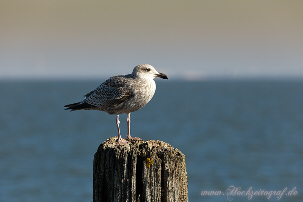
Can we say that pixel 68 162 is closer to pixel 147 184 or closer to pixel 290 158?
pixel 290 158

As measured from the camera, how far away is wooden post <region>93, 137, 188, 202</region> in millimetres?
5035

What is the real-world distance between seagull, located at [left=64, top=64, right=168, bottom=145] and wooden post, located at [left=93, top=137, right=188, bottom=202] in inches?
96.8

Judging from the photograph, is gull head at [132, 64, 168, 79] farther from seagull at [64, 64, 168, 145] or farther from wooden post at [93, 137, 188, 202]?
wooden post at [93, 137, 188, 202]

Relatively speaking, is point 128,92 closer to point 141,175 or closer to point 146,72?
point 146,72

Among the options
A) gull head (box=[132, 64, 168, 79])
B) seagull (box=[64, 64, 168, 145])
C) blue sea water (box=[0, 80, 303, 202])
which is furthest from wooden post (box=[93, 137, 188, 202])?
blue sea water (box=[0, 80, 303, 202])

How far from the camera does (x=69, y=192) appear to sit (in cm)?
3581

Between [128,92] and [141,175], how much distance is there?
312cm

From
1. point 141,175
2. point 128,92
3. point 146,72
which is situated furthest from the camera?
point 146,72

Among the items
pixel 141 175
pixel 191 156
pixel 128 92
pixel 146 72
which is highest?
pixel 146 72

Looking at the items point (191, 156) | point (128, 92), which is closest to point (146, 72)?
point (128, 92)

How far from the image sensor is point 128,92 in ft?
26.0

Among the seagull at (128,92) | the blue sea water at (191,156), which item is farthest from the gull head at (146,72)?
the blue sea water at (191,156)

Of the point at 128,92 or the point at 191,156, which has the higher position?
the point at 128,92

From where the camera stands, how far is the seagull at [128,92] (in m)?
7.86
